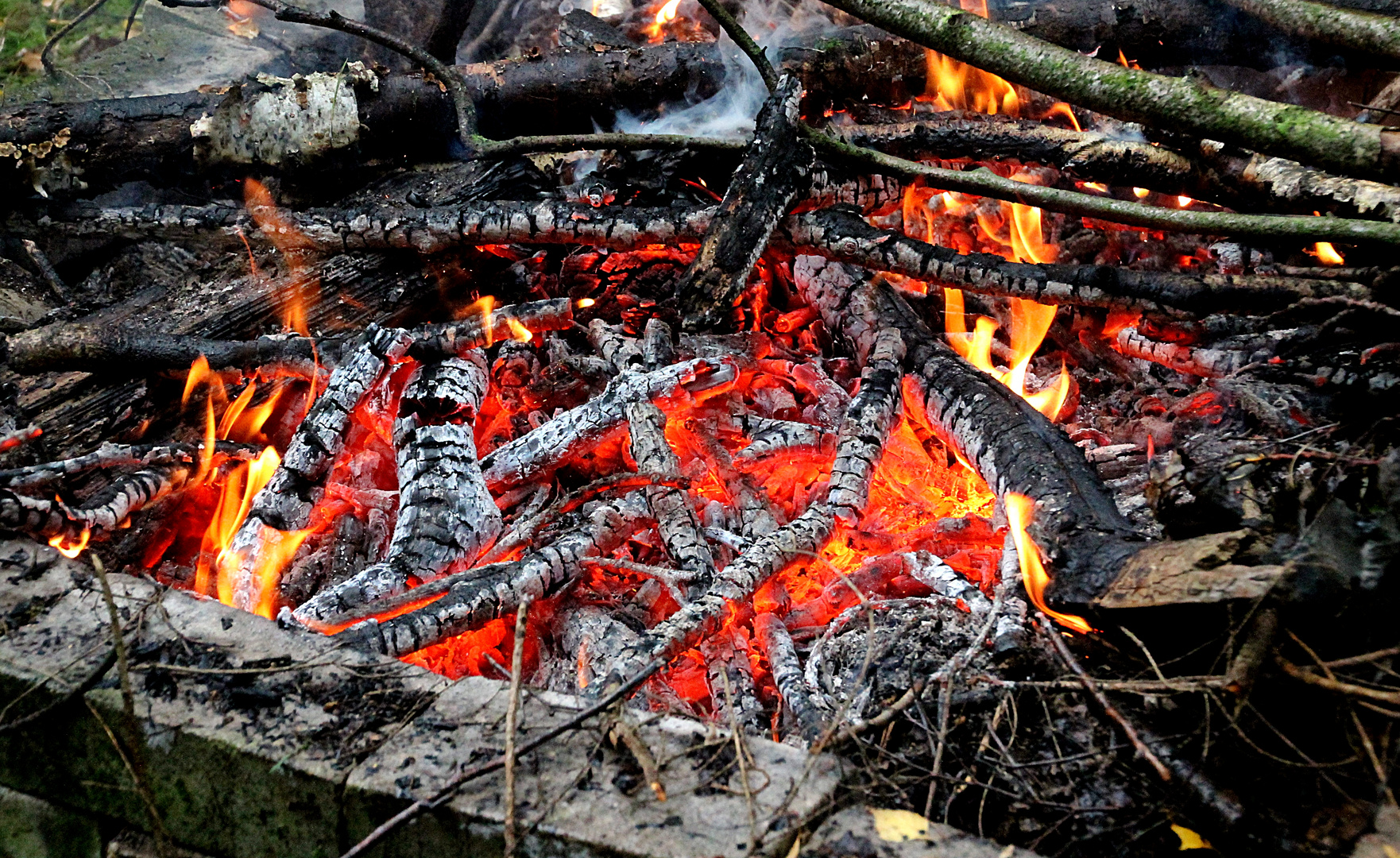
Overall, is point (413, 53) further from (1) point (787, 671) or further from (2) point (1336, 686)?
(2) point (1336, 686)

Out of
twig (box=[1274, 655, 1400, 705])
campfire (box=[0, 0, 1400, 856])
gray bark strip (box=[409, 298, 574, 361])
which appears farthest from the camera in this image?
gray bark strip (box=[409, 298, 574, 361])

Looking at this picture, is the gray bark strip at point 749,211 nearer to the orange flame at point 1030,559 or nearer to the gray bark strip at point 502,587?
the gray bark strip at point 502,587

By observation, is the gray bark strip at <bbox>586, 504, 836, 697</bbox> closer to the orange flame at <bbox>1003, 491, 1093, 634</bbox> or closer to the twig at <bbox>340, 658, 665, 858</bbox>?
the twig at <bbox>340, 658, 665, 858</bbox>

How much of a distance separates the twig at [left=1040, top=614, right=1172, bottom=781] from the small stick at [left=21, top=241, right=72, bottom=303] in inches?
188

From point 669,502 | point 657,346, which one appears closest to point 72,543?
point 669,502

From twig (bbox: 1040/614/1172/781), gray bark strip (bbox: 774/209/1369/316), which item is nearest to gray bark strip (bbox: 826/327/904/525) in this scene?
gray bark strip (bbox: 774/209/1369/316)

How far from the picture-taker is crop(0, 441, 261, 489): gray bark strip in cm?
310

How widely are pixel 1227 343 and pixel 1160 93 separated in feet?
3.82

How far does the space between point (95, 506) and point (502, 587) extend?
1.52m

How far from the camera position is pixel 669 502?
3.39m

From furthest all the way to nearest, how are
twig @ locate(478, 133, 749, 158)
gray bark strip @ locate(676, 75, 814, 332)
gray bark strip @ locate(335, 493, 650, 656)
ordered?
twig @ locate(478, 133, 749, 158) → gray bark strip @ locate(676, 75, 814, 332) → gray bark strip @ locate(335, 493, 650, 656)

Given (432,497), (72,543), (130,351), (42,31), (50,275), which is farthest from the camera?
(42,31)

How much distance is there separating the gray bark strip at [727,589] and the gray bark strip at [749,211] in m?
0.88

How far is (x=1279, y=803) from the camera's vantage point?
1.95m
